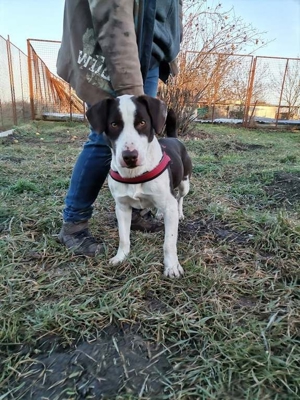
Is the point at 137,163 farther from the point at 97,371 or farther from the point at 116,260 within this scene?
the point at 97,371

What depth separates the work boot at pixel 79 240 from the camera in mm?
2170

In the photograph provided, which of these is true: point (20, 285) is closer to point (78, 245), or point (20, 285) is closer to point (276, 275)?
point (78, 245)

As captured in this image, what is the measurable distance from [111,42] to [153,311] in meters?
1.49

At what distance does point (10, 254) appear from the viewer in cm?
211

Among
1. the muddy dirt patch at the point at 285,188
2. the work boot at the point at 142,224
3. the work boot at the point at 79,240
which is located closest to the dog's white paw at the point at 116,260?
the work boot at the point at 79,240

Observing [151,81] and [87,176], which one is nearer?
[87,176]

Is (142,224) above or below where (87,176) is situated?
below

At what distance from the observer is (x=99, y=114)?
1827 mm

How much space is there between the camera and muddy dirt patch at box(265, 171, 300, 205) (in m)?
3.27

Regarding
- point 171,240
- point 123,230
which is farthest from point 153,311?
point 123,230

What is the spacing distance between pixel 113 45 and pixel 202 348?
163 centimetres

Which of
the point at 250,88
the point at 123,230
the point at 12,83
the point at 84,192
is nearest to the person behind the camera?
the point at 123,230

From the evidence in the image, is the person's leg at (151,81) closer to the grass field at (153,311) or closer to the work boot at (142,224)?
the work boot at (142,224)

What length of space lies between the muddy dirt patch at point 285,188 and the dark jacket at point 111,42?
196 cm
